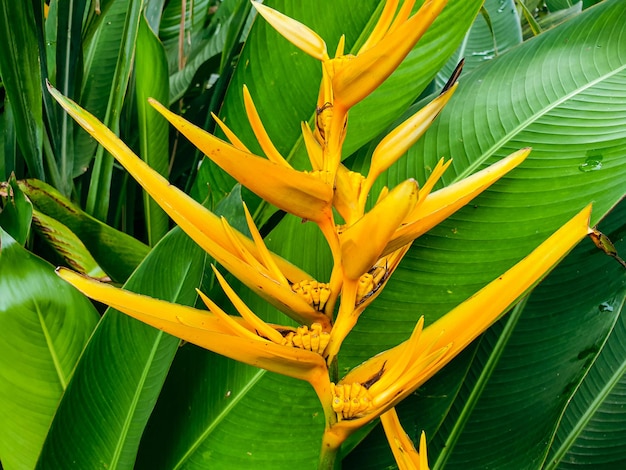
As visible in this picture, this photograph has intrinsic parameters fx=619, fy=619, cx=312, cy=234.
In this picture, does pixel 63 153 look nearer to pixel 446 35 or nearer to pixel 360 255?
pixel 446 35

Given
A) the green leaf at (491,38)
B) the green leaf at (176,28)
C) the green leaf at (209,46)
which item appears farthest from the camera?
the green leaf at (176,28)

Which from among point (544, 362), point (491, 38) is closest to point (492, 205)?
point (544, 362)

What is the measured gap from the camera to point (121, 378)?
0.53m

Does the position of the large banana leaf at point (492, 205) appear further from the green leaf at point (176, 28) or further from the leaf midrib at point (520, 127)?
the green leaf at point (176, 28)

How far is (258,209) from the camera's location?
692 millimetres

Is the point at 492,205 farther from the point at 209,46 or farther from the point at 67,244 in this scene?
the point at 209,46

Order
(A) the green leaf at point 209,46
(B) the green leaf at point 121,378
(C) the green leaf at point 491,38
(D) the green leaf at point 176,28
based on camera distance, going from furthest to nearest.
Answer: (D) the green leaf at point 176,28, (C) the green leaf at point 491,38, (A) the green leaf at point 209,46, (B) the green leaf at point 121,378

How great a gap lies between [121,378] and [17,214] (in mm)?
195

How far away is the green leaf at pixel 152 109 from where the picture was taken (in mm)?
742

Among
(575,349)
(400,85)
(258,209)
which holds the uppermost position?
(400,85)

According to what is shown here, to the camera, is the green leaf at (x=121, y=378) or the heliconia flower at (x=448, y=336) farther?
the green leaf at (x=121, y=378)

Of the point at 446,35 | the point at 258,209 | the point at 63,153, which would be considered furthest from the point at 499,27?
the point at 63,153

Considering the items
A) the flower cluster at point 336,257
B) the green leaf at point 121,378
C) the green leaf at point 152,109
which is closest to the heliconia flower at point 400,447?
the flower cluster at point 336,257

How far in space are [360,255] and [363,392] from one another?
0.07 meters
